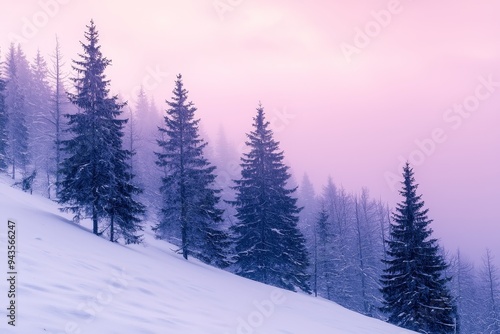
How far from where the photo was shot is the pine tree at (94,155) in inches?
719

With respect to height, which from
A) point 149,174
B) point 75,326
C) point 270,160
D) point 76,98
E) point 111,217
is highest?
point 149,174

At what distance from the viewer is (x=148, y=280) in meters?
11.2

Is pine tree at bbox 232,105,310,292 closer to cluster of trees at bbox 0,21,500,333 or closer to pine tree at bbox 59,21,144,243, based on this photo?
cluster of trees at bbox 0,21,500,333

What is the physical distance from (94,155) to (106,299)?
501 inches

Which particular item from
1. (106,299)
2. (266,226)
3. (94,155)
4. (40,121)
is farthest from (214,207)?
(40,121)

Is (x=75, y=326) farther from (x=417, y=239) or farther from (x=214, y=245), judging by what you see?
(x=417, y=239)

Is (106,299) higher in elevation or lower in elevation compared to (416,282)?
lower

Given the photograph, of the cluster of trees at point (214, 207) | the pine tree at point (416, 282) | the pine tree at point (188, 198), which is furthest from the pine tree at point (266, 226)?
the pine tree at point (416, 282)

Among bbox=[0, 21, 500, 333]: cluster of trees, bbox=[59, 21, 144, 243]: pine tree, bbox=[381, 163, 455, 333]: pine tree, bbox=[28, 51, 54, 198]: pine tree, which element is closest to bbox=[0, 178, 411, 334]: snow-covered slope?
bbox=[59, 21, 144, 243]: pine tree

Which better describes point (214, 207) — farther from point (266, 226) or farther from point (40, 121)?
point (40, 121)

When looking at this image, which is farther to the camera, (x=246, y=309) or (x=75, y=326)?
(x=246, y=309)

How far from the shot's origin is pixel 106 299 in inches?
289

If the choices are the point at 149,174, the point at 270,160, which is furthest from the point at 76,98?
the point at 149,174

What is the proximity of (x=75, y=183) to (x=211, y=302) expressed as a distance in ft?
36.4
